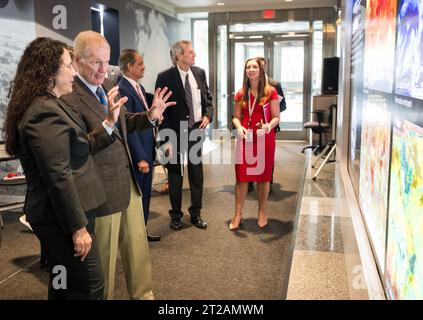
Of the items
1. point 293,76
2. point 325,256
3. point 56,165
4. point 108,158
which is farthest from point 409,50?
point 293,76

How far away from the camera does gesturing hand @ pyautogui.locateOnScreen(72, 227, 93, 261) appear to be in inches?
65.2

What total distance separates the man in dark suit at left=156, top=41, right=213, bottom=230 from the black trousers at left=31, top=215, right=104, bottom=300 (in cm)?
206

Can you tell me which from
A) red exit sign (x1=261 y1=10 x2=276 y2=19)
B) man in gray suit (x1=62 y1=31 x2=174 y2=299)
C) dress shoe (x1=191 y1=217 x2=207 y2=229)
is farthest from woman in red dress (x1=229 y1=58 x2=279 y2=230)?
red exit sign (x1=261 y1=10 x2=276 y2=19)

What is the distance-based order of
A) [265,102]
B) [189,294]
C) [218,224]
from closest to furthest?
[189,294] < [265,102] < [218,224]

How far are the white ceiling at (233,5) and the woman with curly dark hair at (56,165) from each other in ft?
25.0

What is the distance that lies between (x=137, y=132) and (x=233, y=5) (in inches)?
288

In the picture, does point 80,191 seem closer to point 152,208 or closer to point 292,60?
point 152,208

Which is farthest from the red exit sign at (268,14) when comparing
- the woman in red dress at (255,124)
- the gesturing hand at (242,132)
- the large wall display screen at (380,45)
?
the large wall display screen at (380,45)

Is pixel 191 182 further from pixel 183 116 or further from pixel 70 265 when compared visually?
pixel 70 265

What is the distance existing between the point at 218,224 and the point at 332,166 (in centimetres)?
315

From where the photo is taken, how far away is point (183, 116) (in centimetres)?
385

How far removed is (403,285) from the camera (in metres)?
1.27

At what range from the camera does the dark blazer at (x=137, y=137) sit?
126 inches
